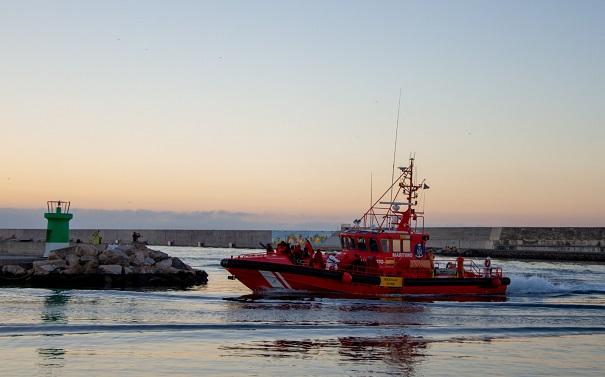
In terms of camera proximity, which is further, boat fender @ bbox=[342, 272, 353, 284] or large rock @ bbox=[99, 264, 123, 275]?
large rock @ bbox=[99, 264, 123, 275]

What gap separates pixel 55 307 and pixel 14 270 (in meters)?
10.8

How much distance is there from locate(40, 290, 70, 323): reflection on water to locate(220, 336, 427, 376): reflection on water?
521 cm

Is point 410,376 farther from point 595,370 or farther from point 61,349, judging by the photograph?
point 61,349

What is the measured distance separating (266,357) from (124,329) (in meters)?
4.20

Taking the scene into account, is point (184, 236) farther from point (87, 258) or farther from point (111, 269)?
point (111, 269)

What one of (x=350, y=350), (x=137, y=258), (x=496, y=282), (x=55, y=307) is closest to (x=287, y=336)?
(x=350, y=350)

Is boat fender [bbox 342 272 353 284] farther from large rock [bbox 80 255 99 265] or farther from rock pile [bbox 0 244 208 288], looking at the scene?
large rock [bbox 80 255 99 265]

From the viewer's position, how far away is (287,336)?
15641 mm

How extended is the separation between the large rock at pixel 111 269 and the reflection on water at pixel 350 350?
1742 cm

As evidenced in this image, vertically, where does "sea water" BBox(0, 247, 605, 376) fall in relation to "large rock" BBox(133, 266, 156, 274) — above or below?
below

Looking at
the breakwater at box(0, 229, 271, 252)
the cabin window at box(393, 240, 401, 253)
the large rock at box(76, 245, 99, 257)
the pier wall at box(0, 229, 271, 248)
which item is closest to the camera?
the cabin window at box(393, 240, 401, 253)

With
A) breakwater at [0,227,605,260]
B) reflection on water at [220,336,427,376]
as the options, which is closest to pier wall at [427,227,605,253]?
breakwater at [0,227,605,260]

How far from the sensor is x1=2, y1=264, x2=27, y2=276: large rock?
30047 mm

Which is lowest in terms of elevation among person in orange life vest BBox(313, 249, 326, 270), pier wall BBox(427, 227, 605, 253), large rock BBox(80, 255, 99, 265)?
large rock BBox(80, 255, 99, 265)
